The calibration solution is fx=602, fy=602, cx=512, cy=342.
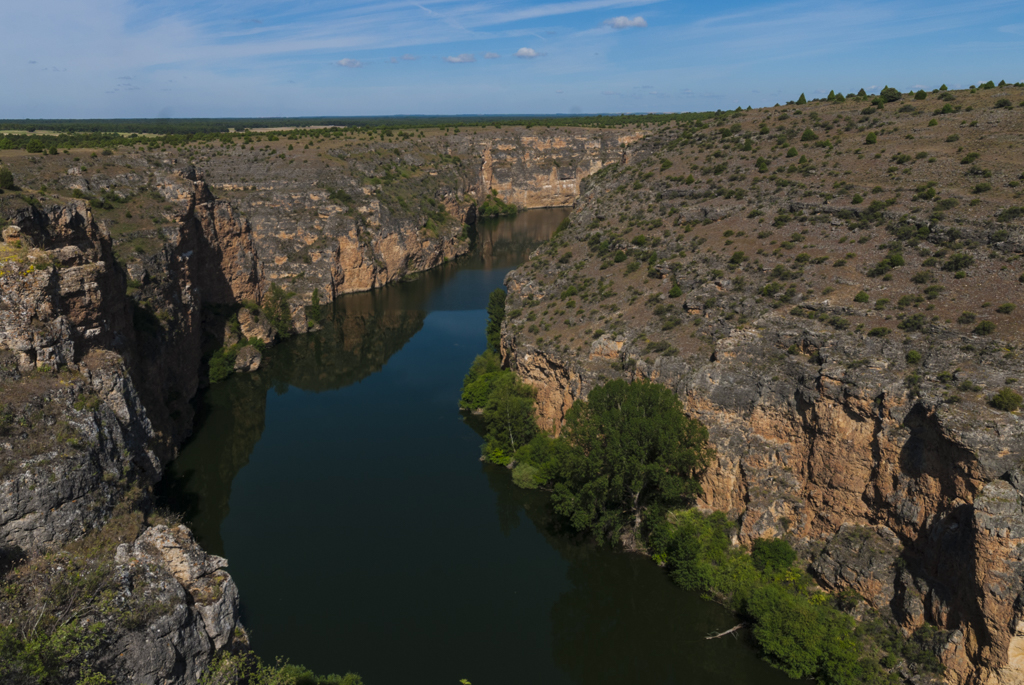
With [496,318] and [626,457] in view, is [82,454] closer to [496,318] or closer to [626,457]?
[626,457]

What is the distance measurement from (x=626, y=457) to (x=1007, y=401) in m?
14.8

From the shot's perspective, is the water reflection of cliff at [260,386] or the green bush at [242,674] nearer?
the green bush at [242,674]

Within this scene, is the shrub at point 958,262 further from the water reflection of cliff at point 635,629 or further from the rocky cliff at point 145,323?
the rocky cliff at point 145,323

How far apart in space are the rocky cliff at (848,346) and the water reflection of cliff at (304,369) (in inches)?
784

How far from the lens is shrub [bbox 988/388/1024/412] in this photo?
22.6m

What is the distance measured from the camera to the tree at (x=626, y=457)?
93.7 feet

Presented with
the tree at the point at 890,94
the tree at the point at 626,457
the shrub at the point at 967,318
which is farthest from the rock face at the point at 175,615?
the tree at the point at 890,94

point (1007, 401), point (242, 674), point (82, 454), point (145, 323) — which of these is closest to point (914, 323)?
point (1007, 401)

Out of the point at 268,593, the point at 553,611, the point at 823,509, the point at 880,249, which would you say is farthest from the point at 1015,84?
the point at 268,593

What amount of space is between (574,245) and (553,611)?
105ft

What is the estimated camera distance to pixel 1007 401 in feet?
74.1

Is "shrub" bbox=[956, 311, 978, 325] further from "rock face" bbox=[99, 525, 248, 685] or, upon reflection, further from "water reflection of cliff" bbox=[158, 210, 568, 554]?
"water reflection of cliff" bbox=[158, 210, 568, 554]

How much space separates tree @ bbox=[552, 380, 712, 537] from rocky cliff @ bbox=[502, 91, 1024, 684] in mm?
1650

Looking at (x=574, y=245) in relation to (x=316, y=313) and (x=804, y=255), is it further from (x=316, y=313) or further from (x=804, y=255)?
(x=316, y=313)
